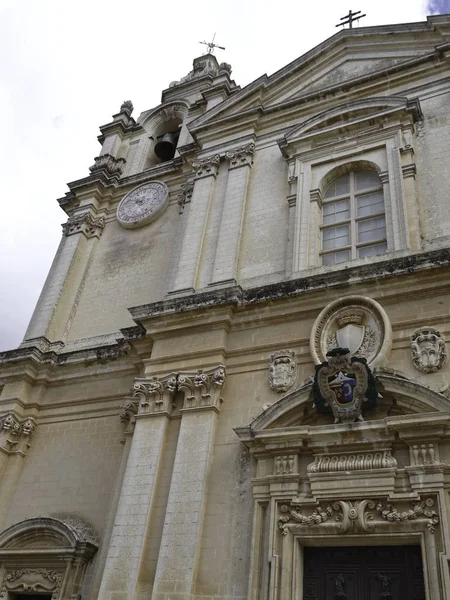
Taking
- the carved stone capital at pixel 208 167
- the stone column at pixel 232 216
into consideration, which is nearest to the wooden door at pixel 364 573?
the stone column at pixel 232 216

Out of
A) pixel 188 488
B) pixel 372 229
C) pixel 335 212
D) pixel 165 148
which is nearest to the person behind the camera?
pixel 188 488

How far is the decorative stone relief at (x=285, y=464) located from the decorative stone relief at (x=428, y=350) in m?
2.48

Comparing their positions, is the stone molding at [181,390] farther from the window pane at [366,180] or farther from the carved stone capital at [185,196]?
the carved stone capital at [185,196]

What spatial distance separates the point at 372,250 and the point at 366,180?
2.09 m

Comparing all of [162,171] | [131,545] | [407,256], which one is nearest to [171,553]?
[131,545]

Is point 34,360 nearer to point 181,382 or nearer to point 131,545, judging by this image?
point 181,382

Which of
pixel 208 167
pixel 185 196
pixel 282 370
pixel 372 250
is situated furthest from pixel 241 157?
pixel 282 370

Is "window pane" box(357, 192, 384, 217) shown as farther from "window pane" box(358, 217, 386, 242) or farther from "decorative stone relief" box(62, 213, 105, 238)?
"decorative stone relief" box(62, 213, 105, 238)

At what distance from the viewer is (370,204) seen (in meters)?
12.7

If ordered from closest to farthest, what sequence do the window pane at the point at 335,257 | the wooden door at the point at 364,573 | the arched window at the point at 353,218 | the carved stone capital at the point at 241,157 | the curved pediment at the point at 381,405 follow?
the wooden door at the point at 364,573, the curved pediment at the point at 381,405, the arched window at the point at 353,218, the window pane at the point at 335,257, the carved stone capital at the point at 241,157

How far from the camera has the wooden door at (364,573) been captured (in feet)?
26.2

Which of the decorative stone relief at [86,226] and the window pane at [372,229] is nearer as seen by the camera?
the window pane at [372,229]

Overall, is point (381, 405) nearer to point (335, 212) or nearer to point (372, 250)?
point (372, 250)

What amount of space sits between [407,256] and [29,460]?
933 cm
